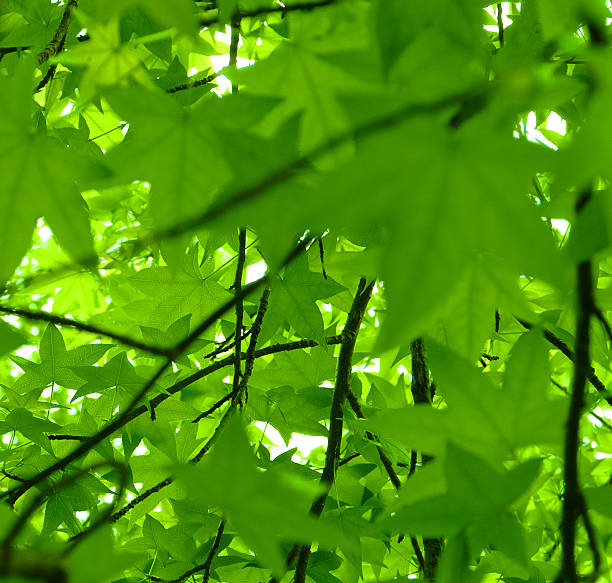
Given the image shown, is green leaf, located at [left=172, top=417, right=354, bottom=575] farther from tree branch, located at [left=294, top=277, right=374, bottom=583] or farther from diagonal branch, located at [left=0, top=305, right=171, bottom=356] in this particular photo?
tree branch, located at [left=294, top=277, right=374, bottom=583]

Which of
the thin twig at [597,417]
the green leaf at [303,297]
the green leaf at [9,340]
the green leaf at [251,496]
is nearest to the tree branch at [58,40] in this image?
the green leaf at [303,297]

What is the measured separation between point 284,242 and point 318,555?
0.86 meters

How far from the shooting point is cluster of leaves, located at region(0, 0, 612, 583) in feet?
1.50

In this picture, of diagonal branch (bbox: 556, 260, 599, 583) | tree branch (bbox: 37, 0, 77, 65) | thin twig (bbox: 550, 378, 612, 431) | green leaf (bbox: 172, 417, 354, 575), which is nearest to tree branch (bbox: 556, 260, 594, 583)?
Result: diagonal branch (bbox: 556, 260, 599, 583)

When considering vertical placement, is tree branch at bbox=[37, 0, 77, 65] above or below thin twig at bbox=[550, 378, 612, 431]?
above

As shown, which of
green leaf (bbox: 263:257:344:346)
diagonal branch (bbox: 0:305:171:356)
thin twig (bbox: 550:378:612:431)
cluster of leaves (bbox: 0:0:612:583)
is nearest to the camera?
cluster of leaves (bbox: 0:0:612:583)

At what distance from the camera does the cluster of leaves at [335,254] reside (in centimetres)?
46

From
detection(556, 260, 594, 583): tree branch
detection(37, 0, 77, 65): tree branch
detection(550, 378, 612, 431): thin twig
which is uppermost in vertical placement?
detection(37, 0, 77, 65): tree branch

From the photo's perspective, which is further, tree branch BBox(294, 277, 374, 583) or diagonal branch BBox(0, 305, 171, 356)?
tree branch BBox(294, 277, 374, 583)

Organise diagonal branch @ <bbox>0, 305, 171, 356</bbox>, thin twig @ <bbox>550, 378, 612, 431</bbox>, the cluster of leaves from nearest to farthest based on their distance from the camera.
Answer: the cluster of leaves < diagonal branch @ <bbox>0, 305, 171, 356</bbox> < thin twig @ <bbox>550, 378, 612, 431</bbox>

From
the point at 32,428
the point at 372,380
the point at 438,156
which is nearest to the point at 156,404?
the point at 32,428

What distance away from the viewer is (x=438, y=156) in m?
0.47

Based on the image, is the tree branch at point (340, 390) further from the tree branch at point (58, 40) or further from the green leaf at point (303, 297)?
the tree branch at point (58, 40)

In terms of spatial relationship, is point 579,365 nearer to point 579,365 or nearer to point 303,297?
point 579,365
